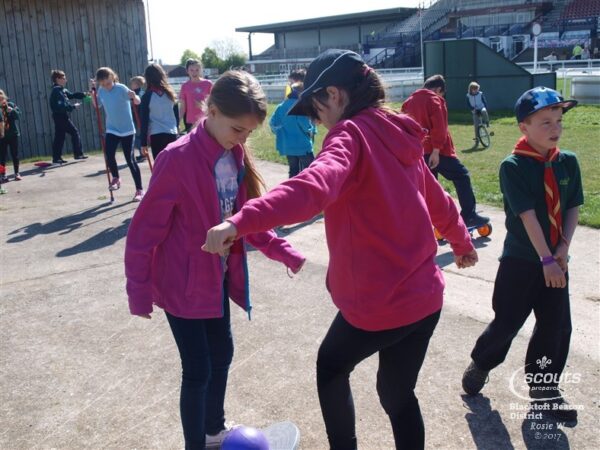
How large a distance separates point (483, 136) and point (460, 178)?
8026 millimetres

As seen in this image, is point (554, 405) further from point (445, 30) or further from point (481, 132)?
point (445, 30)

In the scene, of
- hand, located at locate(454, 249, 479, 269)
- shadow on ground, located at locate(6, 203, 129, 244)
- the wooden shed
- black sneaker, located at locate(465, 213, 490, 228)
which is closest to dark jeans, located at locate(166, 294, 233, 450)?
hand, located at locate(454, 249, 479, 269)

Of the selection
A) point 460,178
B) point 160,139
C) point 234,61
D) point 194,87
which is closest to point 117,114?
point 160,139

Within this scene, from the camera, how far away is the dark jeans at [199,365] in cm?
292

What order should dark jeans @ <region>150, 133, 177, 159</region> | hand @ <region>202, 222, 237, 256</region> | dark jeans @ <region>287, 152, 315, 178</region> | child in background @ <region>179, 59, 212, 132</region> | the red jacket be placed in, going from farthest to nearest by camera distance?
child in background @ <region>179, 59, 212, 132</region>, dark jeans @ <region>150, 133, 177, 159</region>, dark jeans @ <region>287, 152, 315, 178</region>, the red jacket, hand @ <region>202, 222, 237, 256</region>

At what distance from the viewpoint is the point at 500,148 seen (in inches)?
563

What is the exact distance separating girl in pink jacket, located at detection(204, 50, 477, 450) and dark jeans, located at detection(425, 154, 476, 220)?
4.52 metres

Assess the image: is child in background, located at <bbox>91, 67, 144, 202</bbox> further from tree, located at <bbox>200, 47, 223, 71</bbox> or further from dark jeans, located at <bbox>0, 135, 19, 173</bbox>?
tree, located at <bbox>200, 47, 223, 71</bbox>

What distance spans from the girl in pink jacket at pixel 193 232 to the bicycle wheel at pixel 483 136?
12.4 m

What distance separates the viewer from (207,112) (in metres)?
2.93

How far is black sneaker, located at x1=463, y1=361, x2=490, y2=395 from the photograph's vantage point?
3.66 metres

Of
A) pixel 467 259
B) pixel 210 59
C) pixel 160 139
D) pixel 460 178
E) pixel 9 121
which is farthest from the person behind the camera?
pixel 210 59

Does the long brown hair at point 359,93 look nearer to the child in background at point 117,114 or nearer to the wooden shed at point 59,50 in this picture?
the child in background at point 117,114

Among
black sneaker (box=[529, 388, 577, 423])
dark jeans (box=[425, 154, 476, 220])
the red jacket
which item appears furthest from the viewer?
dark jeans (box=[425, 154, 476, 220])
